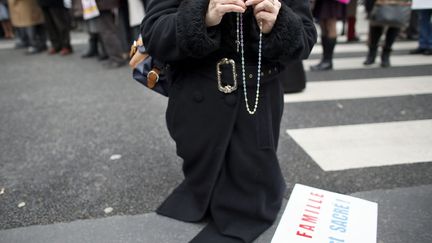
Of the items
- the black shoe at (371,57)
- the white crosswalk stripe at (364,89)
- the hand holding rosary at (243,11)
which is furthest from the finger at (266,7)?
the black shoe at (371,57)

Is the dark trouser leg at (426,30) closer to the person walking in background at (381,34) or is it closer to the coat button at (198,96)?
the person walking in background at (381,34)

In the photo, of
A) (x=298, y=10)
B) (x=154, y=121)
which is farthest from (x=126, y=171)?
(x=298, y=10)

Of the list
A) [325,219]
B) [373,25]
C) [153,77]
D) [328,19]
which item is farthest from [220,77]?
[373,25]

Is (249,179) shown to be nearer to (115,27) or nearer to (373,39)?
(373,39)

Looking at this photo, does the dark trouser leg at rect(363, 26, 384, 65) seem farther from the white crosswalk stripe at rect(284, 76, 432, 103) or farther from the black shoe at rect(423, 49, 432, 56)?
the black shoe at rect(423, 49, 432, 56)

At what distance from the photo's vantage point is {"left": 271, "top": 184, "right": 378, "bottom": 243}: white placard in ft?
6.19

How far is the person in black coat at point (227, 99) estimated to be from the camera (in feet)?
4.91

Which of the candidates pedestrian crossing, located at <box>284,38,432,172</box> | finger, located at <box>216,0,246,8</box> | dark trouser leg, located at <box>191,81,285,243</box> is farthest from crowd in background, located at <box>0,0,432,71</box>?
finger, located at <box>216,0,246,8</box>

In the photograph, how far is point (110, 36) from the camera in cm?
584

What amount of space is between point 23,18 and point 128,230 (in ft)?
23.0

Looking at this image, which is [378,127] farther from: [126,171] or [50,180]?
[50,180]

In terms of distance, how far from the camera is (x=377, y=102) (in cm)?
395

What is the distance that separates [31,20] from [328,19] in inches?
227

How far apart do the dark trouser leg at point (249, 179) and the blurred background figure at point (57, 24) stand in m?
6.22
